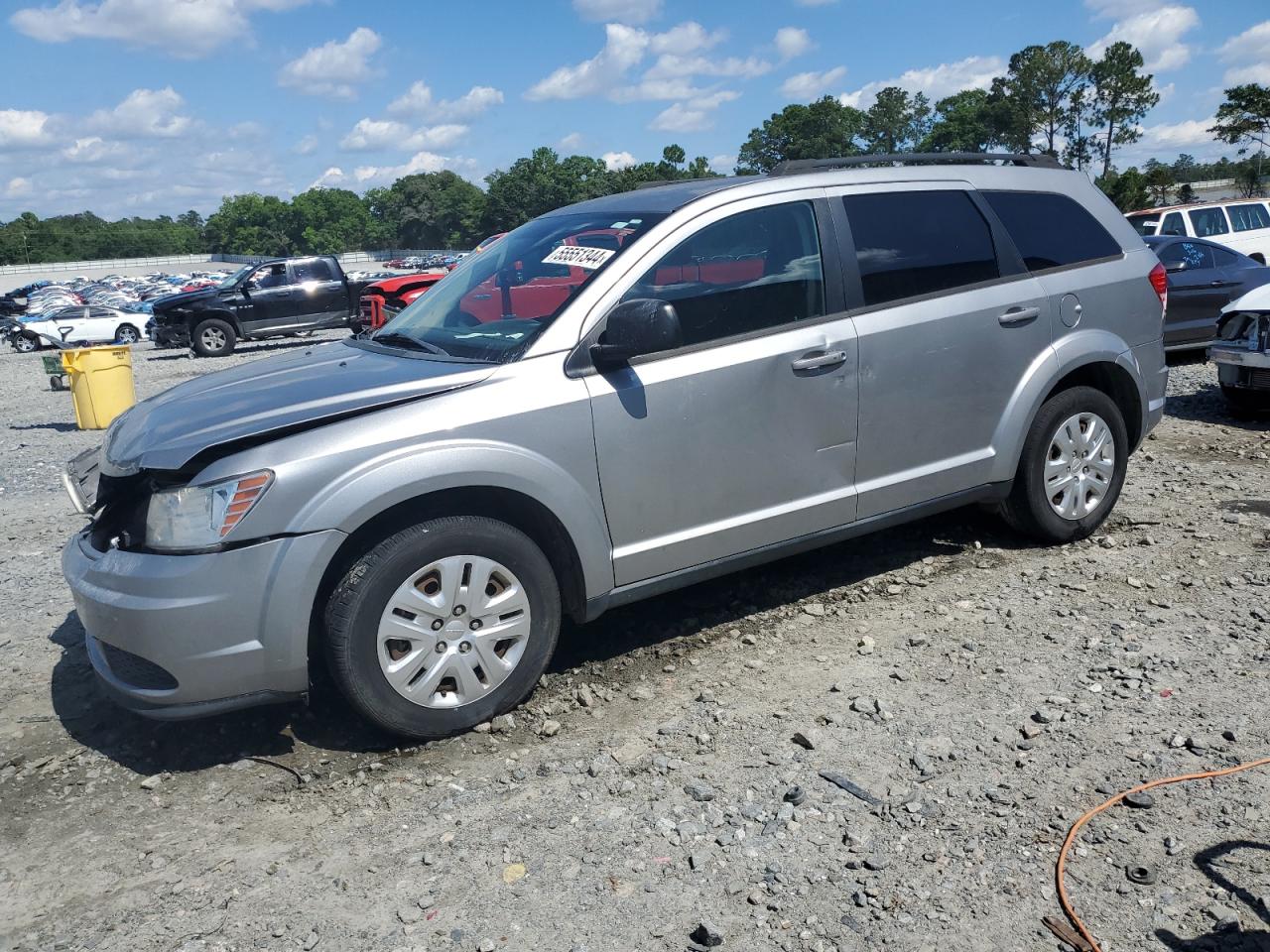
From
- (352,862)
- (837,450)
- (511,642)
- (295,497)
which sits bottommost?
(352,862)

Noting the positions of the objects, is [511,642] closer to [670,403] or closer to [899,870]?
[670,403]

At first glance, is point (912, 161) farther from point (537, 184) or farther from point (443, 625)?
point (537, 184)

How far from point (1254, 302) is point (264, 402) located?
797 cm

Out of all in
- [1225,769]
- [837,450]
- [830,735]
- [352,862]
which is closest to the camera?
[352,862]

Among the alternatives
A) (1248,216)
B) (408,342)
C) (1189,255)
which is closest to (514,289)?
(408,342)

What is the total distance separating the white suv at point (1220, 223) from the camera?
16781 mm

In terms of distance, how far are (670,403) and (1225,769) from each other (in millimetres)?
2210

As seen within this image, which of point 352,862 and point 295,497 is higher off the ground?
point 295,497

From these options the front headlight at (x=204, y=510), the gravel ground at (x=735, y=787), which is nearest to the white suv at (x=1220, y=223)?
the gravel ground at (x=735, y=787)

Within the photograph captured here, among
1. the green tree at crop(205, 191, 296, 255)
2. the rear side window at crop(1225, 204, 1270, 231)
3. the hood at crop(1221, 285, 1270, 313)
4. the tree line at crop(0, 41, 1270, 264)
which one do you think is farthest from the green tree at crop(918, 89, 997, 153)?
the green tree at crop(205, 191, 296, 255)

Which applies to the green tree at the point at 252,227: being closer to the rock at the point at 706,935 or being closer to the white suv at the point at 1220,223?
the white suv at the point at 1220,223

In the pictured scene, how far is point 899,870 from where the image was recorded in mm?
2877

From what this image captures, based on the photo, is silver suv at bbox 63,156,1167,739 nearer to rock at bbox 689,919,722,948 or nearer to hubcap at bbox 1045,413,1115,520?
hubcap at bbox 1045,413,1115,520

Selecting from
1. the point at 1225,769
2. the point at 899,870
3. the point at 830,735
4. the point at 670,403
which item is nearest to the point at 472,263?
the point at 670,403
